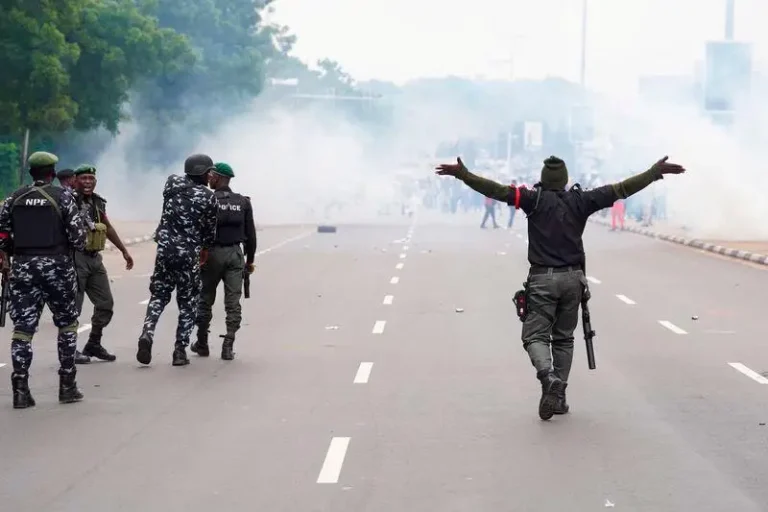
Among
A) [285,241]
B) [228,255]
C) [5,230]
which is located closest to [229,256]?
[228,255]

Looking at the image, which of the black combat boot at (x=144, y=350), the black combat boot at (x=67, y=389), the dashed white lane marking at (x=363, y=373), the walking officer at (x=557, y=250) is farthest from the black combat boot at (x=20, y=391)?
the walking officer at (x=557, y=250)

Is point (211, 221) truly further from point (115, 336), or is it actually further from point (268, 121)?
point (268, 121)

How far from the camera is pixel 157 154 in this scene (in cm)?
7031

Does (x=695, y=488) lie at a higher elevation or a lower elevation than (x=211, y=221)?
→ lower

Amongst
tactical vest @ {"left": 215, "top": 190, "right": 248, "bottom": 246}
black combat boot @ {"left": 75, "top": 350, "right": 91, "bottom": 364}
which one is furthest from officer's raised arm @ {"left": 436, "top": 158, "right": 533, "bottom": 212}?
black combat boot @ {"left": 75, "top": 350, "right": 91, "bottom": 364}

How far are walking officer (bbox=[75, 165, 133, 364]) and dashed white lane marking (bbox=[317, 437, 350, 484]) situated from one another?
470cm

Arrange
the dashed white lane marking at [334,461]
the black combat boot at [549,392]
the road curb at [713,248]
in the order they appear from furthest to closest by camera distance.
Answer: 1. the road curb at [713,248]
2. the black combat boot at [549,392]
3. the dashed white lane marking at [334,461]

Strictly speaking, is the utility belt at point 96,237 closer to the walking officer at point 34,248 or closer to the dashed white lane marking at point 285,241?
the walking officer at point 34,248

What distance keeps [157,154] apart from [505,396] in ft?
198

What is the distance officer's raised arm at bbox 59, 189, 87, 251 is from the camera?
35.3 feet

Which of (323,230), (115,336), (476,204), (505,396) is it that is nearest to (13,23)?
(323,230)

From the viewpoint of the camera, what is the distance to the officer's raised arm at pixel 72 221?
35.3 feet

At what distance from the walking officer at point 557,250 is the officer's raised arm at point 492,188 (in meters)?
0.01

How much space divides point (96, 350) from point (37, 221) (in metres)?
3.18
